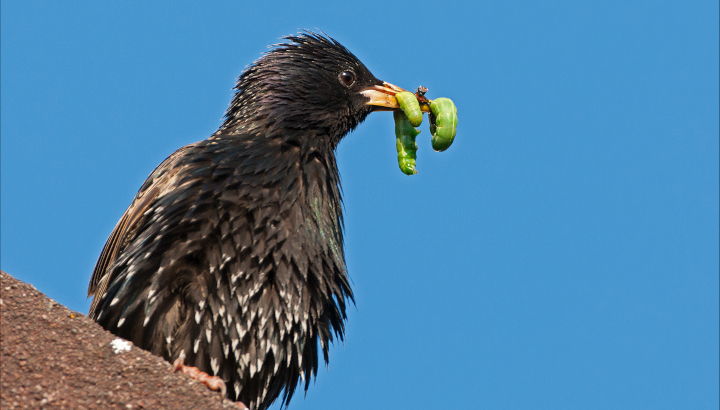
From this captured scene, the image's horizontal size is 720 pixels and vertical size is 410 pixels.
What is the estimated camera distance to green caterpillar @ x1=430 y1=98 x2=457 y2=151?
830cm

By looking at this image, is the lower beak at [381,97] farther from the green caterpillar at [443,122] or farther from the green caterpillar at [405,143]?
the green caterpillar at [443,122]

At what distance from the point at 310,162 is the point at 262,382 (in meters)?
1.48

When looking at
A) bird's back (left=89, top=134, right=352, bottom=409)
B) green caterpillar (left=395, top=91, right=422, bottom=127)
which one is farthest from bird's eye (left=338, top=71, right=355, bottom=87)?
bird's back (left=89, top=134, right=352, bottom=409)

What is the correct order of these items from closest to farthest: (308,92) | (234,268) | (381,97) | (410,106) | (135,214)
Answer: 1. (234,268)
2. (135,214)
3. (308,92)
4. (410,106)
5. (381,97)

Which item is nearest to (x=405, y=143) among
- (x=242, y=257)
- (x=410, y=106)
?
(x=410, y=106)

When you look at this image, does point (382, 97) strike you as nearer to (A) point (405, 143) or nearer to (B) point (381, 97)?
(B) point (381, 97)

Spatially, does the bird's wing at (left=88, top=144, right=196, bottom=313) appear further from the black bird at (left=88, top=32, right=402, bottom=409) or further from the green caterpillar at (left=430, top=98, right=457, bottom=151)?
the green caterpillar at (left=430, top=98, right=457, bottom=151)

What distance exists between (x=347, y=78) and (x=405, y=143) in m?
0.66

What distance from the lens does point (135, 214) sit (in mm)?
7211

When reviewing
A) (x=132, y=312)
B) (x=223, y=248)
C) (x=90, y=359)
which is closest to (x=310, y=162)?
(x=223, y=248)

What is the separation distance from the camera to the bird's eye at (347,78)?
26.8ft

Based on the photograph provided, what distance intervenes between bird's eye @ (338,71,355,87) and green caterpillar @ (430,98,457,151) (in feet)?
2.08

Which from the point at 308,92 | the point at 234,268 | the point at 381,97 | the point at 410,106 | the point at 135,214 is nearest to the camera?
the point at 234,268

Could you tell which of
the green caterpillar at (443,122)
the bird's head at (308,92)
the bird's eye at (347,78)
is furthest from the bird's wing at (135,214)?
the green caterpillar at (443,122)
